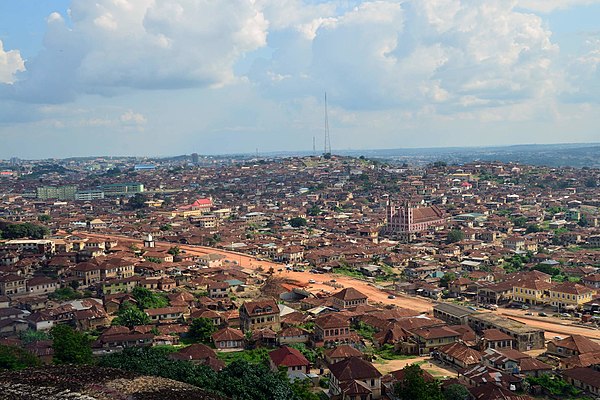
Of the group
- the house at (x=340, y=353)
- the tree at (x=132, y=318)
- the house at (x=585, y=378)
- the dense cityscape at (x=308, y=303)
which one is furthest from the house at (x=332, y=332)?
the house at (x=585, y=378)

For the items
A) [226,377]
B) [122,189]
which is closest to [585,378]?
[226,377]

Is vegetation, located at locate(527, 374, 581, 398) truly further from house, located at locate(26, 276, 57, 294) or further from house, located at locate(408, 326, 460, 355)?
house, located at locate(26, 276, 57, 294)

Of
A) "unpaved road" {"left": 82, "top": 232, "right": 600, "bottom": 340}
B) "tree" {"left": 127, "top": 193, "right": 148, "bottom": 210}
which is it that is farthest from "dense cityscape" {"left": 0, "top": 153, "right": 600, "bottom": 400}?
"tree" {"left": 127, "top": 193, "right": 148, "bottom": 210}

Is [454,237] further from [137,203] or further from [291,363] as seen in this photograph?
[137,203]

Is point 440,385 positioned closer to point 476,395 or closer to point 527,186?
point 476,395

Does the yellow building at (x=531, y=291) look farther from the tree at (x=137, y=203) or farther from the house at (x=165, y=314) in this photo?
the tree at (x=137, y=203)

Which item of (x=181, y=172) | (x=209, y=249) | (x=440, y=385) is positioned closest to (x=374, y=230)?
(x=209, y=249)
